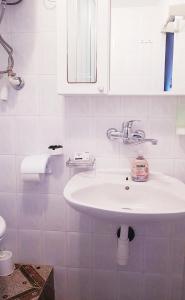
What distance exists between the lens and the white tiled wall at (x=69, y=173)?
1.38m

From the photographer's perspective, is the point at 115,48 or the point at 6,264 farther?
the point at 6,264

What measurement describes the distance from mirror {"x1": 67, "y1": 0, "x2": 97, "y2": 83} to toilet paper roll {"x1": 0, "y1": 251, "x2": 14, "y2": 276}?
3.18 feet

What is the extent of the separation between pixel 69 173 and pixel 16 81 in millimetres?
538

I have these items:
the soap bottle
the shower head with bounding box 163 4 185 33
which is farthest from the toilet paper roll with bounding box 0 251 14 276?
the shower head with bounding box 163 4 185 33

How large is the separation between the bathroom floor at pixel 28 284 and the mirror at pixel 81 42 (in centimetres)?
102

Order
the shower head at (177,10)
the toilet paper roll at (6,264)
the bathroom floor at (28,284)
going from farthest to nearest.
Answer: the toilet paper roll at (6,264) → the bathroom floor at (28,284) → the shower head at (177,10)

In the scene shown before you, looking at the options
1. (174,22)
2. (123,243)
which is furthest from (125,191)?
(174,22)

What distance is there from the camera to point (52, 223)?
60.1 inches

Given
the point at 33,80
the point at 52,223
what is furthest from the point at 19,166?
the point at 33,80

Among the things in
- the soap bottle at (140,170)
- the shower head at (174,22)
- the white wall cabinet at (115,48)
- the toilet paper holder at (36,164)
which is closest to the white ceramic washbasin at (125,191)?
the soap bottle at (140,170)

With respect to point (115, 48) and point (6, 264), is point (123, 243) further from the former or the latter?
point (115, 48)

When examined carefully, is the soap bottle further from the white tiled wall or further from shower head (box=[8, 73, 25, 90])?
shower head (box=[8, 73, 25, 90])

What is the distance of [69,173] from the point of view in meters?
1.47

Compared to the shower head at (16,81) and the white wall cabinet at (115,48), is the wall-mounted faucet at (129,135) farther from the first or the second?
the shower head at (16,81)
